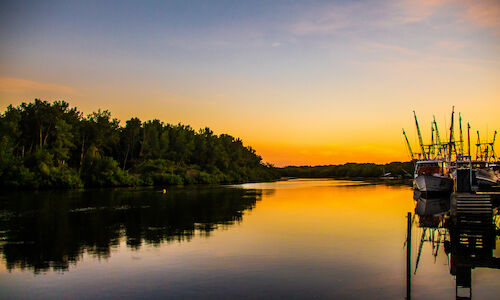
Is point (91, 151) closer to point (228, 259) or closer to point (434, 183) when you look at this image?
point (434, 183)

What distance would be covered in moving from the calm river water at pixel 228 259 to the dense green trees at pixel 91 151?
58866 mm

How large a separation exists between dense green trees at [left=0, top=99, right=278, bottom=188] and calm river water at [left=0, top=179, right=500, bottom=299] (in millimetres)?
58866

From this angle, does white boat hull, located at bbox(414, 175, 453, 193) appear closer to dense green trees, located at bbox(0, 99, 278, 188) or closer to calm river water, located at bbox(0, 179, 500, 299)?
calm river water, located at bbox(0, 179, 500, 299)

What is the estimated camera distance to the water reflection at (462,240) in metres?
21.7

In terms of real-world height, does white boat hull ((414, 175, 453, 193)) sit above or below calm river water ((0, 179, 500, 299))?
above

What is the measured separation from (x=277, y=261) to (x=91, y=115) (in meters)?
110

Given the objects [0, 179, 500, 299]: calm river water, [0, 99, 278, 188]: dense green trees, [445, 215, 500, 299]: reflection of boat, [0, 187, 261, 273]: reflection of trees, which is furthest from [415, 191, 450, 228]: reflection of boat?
[0, 99, 278, 188]: dense green trees

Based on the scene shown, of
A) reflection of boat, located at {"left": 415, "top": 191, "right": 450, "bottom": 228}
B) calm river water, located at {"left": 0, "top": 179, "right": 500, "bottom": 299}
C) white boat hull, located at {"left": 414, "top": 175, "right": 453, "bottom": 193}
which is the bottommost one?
calm river water, located at {"left": 0, "top": 179, "right": 500, "bottom": 299}

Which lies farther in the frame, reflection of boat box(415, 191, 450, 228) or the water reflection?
reflection of boat box(415, 191, 450, 228)

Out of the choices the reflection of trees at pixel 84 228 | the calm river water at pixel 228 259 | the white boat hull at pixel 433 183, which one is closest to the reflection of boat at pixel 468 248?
the calm river water at pixel 228 259

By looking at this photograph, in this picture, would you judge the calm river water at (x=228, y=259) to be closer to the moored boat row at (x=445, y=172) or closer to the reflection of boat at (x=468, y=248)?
the reflection of boat at (x=468, y=248)

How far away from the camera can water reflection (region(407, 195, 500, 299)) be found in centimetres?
2173

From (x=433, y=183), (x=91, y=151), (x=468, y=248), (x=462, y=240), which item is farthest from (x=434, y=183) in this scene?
(x=91, y=151)

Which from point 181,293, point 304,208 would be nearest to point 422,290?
point 181,293
